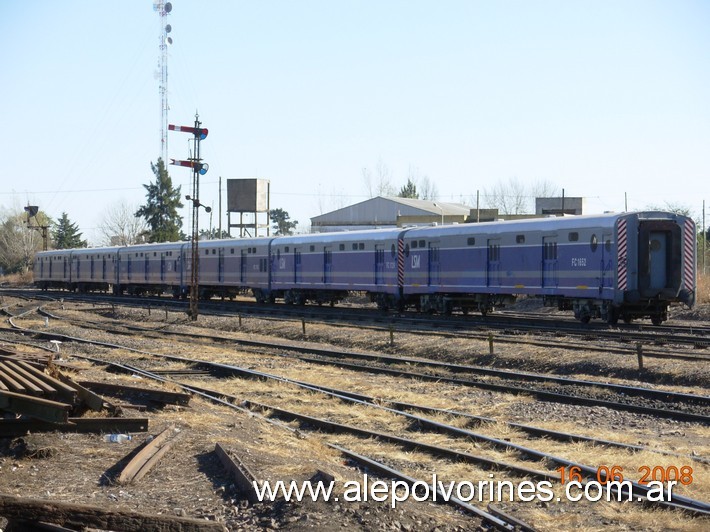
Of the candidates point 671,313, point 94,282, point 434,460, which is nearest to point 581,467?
point 434,460

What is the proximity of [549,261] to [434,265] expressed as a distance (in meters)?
5.61

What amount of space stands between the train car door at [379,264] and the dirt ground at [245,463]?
17.5 metres

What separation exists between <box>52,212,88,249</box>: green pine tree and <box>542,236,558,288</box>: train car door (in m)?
87.6

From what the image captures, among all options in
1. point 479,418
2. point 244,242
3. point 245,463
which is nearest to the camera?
point 245,463

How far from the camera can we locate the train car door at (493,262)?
29.2 meters

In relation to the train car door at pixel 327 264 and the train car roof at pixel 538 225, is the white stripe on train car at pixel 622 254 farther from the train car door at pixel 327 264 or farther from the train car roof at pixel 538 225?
the train car door at pixel 327 264

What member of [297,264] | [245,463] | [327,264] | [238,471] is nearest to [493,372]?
[245,463]

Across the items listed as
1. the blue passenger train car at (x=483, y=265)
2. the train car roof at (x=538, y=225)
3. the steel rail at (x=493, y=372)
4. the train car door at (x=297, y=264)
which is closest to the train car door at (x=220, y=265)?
the blue passenger train car at (x=483, y=265)

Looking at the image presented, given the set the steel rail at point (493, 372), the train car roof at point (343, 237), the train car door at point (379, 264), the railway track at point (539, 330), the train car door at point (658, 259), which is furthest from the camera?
the train car roof at point (343, 237)

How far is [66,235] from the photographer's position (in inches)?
4215

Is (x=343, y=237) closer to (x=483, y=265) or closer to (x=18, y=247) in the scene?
(x=483, y=265)

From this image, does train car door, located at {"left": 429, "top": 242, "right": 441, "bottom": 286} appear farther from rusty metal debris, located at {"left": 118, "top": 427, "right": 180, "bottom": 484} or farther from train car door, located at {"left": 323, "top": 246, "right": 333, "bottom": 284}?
rusty metal debris, located at {"left": 118, "top": 427, "right": 180, "bottom": 484}

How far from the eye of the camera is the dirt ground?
795 cm
